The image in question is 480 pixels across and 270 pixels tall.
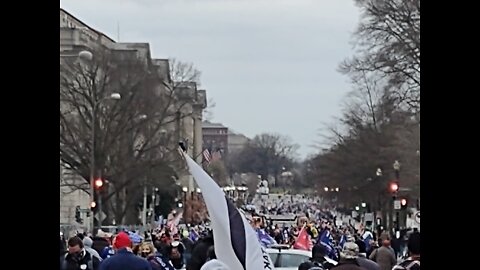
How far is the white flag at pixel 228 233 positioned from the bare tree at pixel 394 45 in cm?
3093

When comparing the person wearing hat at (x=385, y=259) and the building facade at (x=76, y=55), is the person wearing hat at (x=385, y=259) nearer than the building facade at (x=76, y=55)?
Yes

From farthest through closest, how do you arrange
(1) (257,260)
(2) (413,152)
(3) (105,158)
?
(3) (105,158) → (2) (413,152) → (1) (257,260)

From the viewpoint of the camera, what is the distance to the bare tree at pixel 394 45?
130ft

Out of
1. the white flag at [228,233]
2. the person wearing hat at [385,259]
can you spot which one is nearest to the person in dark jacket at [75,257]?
the person wearing hat at [385,259]

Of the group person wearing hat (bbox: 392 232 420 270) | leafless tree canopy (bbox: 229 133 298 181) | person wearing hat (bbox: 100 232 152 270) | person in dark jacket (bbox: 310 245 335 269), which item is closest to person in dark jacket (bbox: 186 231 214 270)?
person in dark jacket (bbox: 310 245 335 269)

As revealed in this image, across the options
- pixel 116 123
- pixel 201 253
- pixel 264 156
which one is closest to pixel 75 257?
pixel 201 253

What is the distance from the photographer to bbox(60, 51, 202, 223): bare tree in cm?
5924

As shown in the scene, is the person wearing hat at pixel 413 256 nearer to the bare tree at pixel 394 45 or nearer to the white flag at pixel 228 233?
the white flag at pixel 228 233

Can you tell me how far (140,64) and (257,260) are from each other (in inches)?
2314

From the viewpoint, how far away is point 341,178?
73000 millimetres
